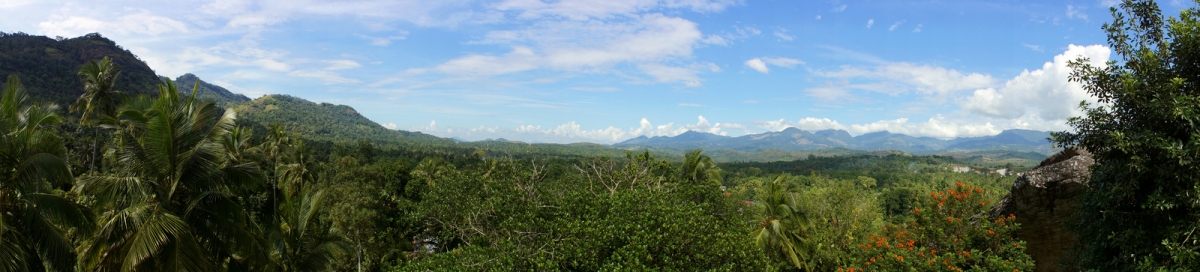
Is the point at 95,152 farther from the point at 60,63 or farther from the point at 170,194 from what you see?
the point at 60,63

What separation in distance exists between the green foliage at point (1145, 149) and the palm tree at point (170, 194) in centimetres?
1080

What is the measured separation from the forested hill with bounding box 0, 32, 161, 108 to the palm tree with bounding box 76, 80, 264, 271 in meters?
65.0

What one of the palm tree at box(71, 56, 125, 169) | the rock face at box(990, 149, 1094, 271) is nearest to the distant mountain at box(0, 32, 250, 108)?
the palm tree at box(71, 56, 125, 169)

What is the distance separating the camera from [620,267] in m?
6.64

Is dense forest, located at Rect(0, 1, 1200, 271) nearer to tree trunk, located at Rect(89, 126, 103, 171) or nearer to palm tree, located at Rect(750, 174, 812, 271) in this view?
palm tree, located at Rect(750, 174, 812, 271)

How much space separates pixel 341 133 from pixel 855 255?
15001 centimetres

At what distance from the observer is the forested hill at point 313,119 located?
123 meters

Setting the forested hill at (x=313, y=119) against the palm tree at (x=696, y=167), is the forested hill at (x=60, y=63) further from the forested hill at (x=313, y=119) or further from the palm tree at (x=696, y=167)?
the palm tree at (x=696, y=167)

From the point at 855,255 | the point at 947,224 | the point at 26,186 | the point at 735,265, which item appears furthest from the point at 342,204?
the point at 947,224

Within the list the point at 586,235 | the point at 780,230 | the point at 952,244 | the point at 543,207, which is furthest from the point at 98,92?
the point at 952,244

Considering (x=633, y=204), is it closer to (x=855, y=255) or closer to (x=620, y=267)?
(x=620, y=267)

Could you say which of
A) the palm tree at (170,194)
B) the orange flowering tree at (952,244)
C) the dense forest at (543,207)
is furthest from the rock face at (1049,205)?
the palm tree at (170,194)

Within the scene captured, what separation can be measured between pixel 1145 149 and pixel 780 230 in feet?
29.1

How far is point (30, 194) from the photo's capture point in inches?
218
